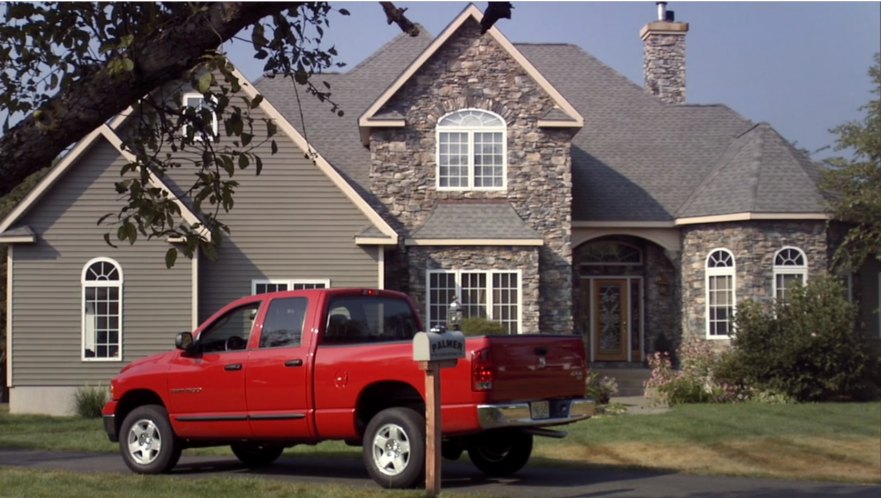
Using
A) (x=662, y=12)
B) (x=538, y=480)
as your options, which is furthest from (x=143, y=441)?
(x=662, y=12)

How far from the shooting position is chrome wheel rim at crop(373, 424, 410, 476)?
1091cm

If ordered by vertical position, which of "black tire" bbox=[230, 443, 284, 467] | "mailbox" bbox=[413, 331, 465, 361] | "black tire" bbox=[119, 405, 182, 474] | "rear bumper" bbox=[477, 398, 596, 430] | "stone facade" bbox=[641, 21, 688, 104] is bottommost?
"black tire" bbox=[230, 443, 284, 467]

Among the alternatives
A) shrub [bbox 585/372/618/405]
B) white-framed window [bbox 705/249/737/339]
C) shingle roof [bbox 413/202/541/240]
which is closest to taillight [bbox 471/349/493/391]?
shrub [bbox 585/372/618/405]

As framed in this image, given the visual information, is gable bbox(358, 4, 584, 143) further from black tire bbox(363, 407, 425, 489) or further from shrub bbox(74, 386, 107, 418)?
black tire bbox(363, 407, 425, 489)

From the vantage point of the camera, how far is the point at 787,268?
77.5ft

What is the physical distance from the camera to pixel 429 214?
24156mm

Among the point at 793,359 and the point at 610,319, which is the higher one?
the point at 610,319

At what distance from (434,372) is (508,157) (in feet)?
47.8

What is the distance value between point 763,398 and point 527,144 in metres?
7.08

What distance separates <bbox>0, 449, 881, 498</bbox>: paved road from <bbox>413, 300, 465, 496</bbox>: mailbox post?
91 cm

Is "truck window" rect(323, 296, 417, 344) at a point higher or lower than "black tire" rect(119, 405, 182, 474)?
higher

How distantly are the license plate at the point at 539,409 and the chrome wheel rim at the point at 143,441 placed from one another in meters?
4.21

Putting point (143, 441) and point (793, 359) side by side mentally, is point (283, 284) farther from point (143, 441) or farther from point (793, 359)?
point (143, 441)

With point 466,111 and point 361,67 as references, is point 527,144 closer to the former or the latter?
point 466,111
